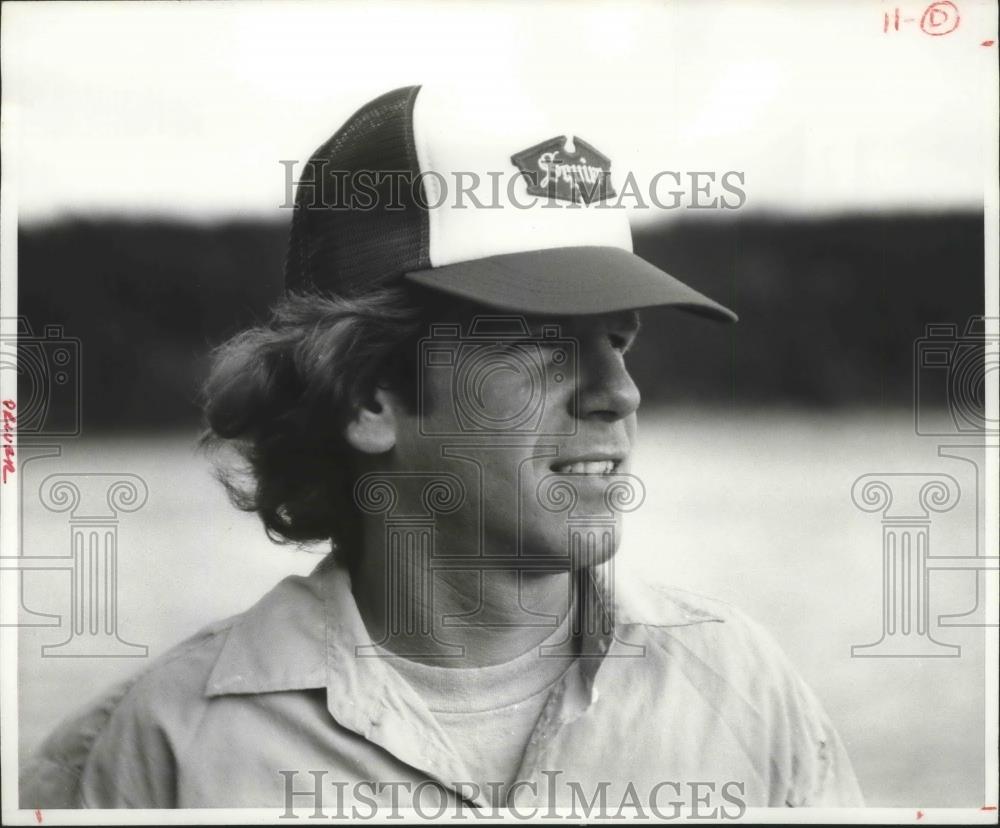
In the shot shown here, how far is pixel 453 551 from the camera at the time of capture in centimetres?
269

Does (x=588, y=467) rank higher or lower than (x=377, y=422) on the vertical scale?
lower

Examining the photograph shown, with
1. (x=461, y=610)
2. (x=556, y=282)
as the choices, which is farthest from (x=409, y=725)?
(x=556, y=282)

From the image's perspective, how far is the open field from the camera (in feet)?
9.59

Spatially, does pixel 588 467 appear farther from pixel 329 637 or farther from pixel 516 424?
pixel 329 637

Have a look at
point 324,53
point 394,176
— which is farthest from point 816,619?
point 324,53

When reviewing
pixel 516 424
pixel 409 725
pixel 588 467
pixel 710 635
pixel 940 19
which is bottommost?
pixel 409 725

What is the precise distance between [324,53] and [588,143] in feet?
2.40

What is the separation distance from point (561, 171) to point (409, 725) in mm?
1340

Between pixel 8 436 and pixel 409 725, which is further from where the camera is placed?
pixel 8 436

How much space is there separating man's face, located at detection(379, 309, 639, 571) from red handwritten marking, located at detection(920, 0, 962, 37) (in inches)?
47.5

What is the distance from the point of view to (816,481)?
9.74 ft

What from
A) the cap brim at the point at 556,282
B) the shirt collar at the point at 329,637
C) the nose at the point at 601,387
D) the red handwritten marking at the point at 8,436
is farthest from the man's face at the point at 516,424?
the red handwritten marking at the point at 8,436

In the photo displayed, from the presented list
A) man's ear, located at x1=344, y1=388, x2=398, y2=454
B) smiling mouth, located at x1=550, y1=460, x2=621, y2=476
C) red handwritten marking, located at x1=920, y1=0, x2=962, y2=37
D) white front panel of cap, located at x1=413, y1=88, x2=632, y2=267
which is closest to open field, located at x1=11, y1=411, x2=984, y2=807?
smiling mouth, located at x1=550, y1=460, x2=621, y2=476

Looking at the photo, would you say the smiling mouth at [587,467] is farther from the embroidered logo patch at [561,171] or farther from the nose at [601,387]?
the embroidered logo patch at [561,171]
